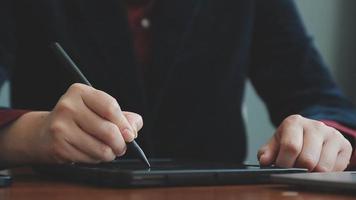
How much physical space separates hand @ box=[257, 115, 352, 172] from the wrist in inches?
9.9

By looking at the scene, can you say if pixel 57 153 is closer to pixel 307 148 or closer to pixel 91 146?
pixel 91 146

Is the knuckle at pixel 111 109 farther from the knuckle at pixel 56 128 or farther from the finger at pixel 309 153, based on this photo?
the finger at pixel 309 153

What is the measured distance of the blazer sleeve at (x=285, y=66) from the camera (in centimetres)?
117

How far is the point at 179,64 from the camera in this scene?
3.77 feet

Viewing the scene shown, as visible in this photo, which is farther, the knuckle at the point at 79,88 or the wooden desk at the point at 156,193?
the knuckle at the point at 79,88

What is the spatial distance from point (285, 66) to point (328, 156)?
515mm

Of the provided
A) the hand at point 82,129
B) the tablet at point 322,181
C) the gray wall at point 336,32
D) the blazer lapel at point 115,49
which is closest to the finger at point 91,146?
the hand at point 82,129

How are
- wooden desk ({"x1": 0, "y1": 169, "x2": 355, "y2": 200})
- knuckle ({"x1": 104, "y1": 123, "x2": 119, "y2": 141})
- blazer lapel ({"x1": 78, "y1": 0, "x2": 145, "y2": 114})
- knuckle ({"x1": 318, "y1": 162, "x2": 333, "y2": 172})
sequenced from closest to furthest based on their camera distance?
1. wooden desk ({"x1": 0, "y1": 169, "x2": 355, "y2": 200})
2. knuckle ({"x1": 104, "y1": 123, "x2": 119, "y2": 141})
3. knuckle ({"x1": 318, "y1": 162, "x2": 333, "y2": 172})
4. blazer lapel ({"x1": 78, "y1": 0, "x2": 145, "y2": 114})

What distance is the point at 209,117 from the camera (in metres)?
1.20

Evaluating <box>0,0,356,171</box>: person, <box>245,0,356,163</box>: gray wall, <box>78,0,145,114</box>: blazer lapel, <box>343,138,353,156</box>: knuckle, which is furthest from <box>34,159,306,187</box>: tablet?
<box>245,0,356,163</box>: gray wall

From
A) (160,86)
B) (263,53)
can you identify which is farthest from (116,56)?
(263,53)

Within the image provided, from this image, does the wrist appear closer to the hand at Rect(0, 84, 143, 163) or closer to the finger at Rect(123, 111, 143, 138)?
the hand at Rect(0, 84, 143, 163)

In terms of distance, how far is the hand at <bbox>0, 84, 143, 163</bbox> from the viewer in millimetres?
648

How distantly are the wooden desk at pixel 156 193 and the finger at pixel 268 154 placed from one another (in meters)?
0.12
